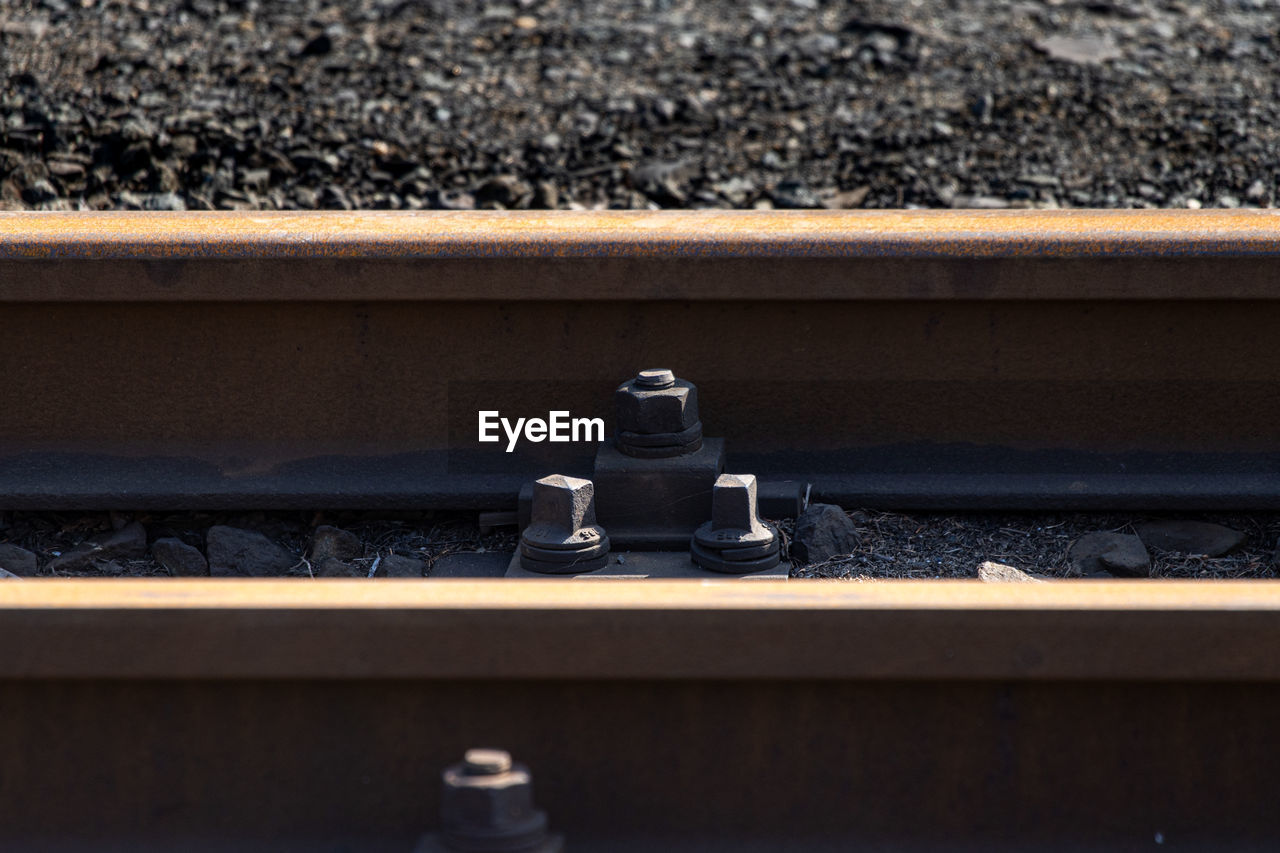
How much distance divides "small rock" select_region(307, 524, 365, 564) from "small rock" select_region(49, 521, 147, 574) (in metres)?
0.47

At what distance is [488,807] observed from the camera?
1882 mm

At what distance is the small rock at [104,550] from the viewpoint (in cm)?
333

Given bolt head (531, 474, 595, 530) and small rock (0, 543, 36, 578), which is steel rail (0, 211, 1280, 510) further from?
bolt head (531, 474, 595, 530)

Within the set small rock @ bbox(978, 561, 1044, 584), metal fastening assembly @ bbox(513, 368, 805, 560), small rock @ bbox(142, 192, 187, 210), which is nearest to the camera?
small rock @ bbox(978, 561, 1044, 584)

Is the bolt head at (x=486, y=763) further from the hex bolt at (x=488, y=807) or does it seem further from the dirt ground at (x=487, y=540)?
the dirt ground at (x=487, y=540)

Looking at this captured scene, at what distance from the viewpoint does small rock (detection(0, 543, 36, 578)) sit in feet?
10.8

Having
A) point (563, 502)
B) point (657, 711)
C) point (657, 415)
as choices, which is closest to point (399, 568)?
point (563, 502)

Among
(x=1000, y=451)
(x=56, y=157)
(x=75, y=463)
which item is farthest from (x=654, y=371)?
(x=56, y=157)

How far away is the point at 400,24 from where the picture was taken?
6770mm

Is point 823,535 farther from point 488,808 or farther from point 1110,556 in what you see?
point 488,808

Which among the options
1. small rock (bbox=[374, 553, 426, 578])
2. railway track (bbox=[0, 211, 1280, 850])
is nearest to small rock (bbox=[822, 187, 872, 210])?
railway track (bbox=[0, 211, 1280, 850])

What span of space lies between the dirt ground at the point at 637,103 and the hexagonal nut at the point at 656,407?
194 centimetres

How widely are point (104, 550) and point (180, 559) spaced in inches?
8.2

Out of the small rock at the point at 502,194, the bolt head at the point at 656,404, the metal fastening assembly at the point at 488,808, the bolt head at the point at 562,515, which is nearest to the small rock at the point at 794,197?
the small rock at the point at 502,194
